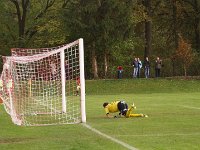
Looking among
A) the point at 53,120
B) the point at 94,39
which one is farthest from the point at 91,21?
the point at 53,120

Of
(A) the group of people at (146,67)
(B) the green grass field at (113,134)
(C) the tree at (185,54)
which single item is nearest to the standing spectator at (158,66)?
(A) the group of people at (146,67)

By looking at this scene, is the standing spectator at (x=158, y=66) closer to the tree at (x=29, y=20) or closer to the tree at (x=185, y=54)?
the tree at (x=185, y=54)

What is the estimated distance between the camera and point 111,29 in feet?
165

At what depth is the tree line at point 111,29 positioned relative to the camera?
50.1m

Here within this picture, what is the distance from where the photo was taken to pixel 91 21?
4944cm

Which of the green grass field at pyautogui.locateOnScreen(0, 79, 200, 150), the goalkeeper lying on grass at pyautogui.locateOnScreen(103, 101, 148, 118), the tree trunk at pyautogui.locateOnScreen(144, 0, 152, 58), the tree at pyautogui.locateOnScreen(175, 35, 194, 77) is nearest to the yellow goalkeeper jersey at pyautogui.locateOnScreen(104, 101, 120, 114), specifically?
the goalkeeper lying on grass at pyautogui.locateOnScreen(103, 101, 148, 118)

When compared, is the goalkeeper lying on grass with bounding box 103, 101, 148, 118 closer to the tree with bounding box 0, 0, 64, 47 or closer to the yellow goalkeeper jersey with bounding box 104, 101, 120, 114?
the yellow goalkeeper jersey with bounding box 104, 101, 120, 114

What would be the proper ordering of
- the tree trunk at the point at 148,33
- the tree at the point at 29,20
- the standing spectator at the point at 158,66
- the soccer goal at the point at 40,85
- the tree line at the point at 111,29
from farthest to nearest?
1. the tree at the point at 29,20
2. the tree trunk at the point at 148,33
3. the tree line at the point at 111,29
4. the standing spectator at the point at 158,66
5. the soccer goal at the point at 40,85

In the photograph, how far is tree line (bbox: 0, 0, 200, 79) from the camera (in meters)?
50.1

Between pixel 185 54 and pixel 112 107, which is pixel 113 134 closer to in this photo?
pixel 112 107

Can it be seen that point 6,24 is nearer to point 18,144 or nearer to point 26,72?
point 26,72

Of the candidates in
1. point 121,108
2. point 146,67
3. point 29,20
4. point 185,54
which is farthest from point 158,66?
point 121,108

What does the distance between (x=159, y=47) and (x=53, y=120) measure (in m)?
51.2

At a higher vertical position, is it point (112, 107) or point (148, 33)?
point (148, 33)
